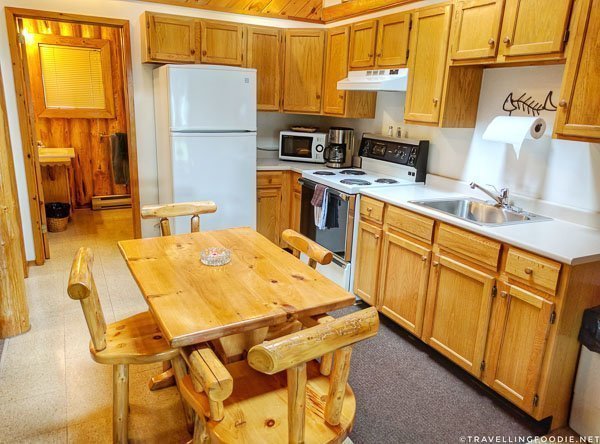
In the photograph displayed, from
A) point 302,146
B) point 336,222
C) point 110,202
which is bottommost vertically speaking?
point 110,202

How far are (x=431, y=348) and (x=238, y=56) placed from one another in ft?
9.46

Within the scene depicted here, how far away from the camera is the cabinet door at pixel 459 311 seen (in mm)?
2246

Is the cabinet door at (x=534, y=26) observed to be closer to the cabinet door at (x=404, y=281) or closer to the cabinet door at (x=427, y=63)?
the cabinet door at (x=427, y=63)

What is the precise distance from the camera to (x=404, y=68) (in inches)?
122

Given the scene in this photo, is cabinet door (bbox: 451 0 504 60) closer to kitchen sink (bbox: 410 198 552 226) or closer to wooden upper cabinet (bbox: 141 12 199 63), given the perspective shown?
kitchen sink (bbox: 410 198 552 226)

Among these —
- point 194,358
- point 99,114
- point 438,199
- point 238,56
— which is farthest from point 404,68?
point 99,114

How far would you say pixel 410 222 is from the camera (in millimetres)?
2664

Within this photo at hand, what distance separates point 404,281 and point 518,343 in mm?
828

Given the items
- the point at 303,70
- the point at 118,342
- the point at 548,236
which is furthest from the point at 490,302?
the point at 303,70

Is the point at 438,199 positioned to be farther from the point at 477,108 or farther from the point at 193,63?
the point at 193,63

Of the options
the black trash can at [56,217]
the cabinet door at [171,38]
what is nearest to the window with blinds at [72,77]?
the black trash can at [56,217]

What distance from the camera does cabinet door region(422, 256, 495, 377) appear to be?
2.25 metres

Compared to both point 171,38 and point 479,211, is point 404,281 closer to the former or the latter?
point 479,211

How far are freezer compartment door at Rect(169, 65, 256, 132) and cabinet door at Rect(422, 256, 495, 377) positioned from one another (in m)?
2.06
